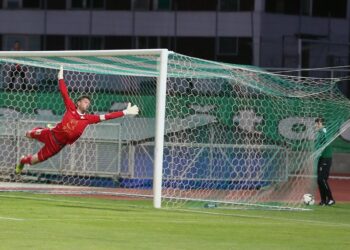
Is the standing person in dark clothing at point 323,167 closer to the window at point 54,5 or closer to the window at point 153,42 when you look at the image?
the window at point 153,42

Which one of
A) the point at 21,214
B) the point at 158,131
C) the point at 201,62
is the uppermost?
the point at 201,62

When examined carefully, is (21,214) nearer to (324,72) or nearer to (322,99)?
(322,99)

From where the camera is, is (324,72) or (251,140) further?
(324,72)

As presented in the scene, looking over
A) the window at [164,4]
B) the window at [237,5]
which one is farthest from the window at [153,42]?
the window at [237,5]

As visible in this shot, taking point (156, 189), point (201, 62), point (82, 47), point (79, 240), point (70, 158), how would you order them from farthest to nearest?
1. point (82, 47)
2. point (70, 158)
3. point (201, 62)
4. point (156, 189)
5. point (79, 240)

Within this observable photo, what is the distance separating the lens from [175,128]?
83.1ft

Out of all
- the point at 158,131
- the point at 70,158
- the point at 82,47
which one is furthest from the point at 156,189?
the point at 82,47

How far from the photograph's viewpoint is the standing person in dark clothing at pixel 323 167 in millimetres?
24848

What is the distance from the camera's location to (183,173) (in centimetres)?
2533

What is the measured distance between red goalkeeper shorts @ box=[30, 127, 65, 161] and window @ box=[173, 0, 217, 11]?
24533 mm

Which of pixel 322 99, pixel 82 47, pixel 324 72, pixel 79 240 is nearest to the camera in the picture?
pixel 79 240

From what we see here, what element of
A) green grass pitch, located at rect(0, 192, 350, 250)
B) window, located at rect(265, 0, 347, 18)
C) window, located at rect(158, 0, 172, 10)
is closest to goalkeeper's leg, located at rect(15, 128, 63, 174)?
green grass pitch, located at rect(0, 192, 350, 250)

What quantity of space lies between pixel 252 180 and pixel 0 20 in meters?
25.0

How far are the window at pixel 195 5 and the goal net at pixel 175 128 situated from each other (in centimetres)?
1732
